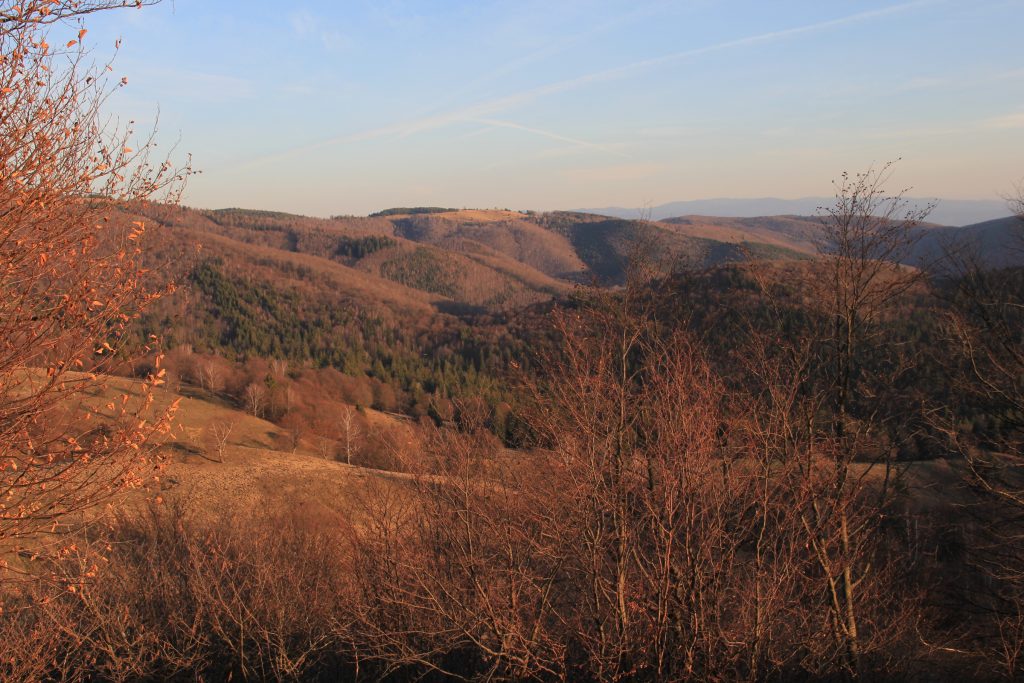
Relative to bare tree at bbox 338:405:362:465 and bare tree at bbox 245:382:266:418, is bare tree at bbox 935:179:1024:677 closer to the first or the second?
bare tree at bbox 338:405:362:465

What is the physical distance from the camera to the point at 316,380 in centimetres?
8438

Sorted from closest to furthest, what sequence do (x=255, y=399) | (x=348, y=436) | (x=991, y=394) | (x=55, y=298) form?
(x=55, y=298) → (x=991, y=394) → (x=348, y=436) → (x=255, y=399)

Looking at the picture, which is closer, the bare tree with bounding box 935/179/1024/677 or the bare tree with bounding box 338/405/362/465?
the bare tree with bounding box 935/179/1024/677

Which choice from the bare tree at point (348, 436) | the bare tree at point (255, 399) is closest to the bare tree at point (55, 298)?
the bare tree at point (348, 436)

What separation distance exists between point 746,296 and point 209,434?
62310 mm

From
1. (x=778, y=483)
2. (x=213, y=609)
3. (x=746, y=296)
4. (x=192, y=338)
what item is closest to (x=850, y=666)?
(x=778, y=483)

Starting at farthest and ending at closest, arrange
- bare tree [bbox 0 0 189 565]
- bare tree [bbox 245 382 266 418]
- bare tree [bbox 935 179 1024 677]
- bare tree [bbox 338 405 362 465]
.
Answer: bare tree [bbox 245 382 266 418]
bare tree [bbox 338 405 362 465]
bare tree [bbox 935 179 1024 677]
bare tree [bbox 0 0 189 565]

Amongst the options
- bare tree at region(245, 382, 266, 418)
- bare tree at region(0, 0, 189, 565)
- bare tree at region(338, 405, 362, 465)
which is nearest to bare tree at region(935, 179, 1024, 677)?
bare tree at region(0, 0, 189, 565)

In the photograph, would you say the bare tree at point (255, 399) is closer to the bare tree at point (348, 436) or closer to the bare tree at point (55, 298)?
the bare tree at point (348, 436)

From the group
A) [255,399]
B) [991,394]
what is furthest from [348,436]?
[991,394]

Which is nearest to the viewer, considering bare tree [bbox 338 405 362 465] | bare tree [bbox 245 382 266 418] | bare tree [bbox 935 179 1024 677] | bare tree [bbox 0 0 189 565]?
bare tree [bbox 0 0 189 565]

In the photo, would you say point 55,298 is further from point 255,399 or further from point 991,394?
point 255,399

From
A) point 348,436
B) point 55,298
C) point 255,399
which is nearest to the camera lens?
point 55,298

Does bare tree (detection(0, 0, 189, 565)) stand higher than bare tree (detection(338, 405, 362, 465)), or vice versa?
bare tree (detection(0, 0, 189, 565))
